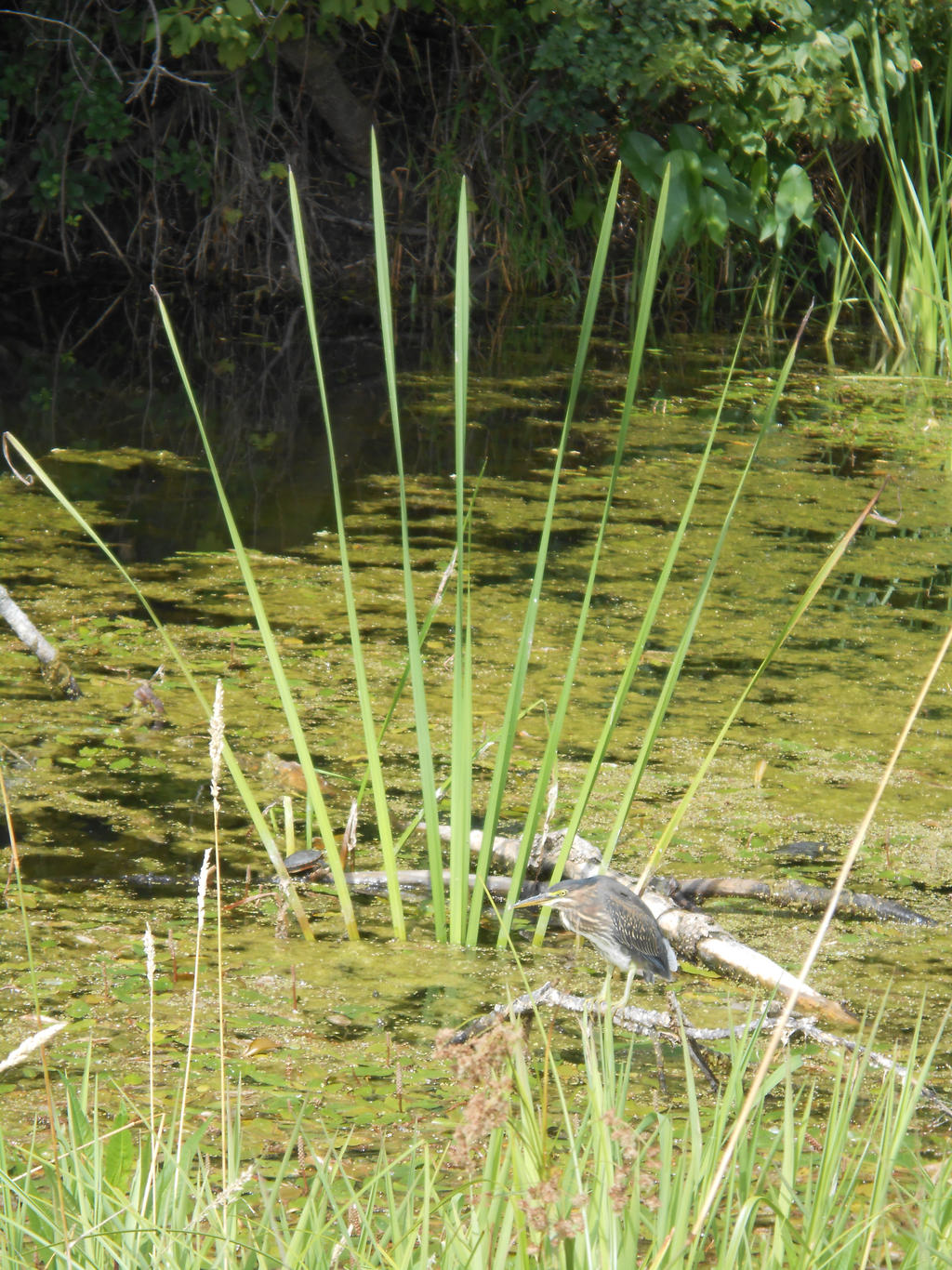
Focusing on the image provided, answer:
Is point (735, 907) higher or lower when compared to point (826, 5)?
lower

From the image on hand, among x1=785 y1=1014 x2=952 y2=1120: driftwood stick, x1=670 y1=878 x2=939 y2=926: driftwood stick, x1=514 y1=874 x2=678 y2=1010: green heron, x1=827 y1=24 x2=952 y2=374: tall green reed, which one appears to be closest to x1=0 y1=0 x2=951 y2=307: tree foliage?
x1=827 y1=24 x2=952 y2=374: tall green reed

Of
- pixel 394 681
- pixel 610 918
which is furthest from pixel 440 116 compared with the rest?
pixel 610 918

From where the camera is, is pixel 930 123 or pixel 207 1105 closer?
pixel 207 1105

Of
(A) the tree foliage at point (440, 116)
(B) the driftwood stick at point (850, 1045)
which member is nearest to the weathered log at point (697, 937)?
(B) the driftwood stick at point (850, 1045)

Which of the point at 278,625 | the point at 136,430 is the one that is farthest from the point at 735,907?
the point at 136,430

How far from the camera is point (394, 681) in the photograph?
8.84 feet

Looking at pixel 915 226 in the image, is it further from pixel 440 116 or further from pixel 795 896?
pixel 795 896

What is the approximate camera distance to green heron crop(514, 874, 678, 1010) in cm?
156

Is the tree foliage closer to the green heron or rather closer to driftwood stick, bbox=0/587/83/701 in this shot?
driftwood stick, bbox=0/587/83/701

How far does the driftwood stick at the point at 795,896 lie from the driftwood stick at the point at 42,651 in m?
1.24

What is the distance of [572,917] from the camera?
1.59 meters

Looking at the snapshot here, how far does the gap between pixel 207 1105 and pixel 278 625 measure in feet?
5.61

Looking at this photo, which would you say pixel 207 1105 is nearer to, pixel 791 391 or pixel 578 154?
pixel 791 391

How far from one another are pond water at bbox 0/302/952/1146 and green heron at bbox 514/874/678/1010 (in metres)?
0.14
